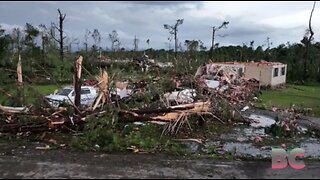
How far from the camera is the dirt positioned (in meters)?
7.87

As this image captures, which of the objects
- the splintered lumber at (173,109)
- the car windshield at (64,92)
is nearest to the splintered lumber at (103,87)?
the splintered lumber at (173,109)

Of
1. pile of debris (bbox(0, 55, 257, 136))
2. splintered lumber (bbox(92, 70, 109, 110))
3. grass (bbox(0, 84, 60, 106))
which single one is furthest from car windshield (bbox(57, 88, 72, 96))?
splintered lumber (bbox(92, 70, 109, 110))

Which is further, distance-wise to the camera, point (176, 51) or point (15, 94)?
point (176, 51)

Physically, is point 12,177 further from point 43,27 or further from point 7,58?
point 43,27

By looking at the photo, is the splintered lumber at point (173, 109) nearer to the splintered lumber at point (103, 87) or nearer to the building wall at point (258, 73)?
the splintered lumber at point (103, 87)

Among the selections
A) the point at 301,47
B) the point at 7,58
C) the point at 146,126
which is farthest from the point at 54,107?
the point at 301,47

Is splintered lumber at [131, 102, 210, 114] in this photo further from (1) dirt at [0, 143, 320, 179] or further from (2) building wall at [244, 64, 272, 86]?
(2) building wall at [244, 64, 272, 86]

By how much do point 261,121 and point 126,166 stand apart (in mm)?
9150

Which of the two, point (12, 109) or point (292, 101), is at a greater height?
point (12, 109)

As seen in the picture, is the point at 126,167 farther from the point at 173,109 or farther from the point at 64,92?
the point at 64,92

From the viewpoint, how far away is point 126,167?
8492 mm

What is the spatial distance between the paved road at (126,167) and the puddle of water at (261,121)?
572 cm

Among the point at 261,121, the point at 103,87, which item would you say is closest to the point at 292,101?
the point at 261,121

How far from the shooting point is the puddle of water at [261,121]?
15438 mm
